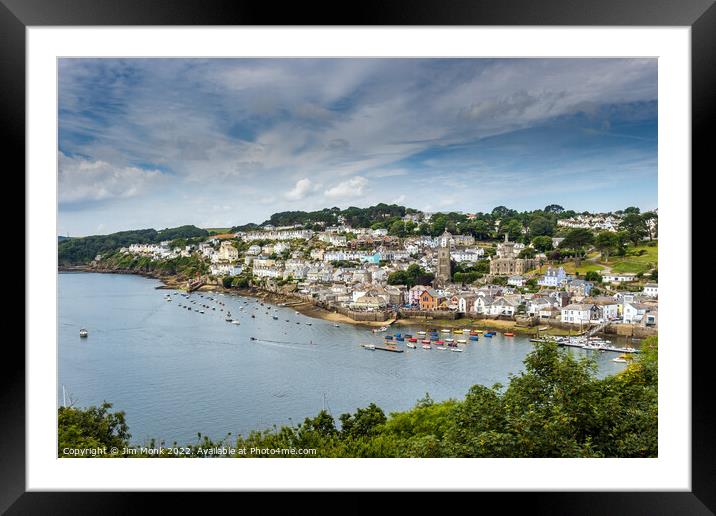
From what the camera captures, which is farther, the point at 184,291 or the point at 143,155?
the point at 184,291

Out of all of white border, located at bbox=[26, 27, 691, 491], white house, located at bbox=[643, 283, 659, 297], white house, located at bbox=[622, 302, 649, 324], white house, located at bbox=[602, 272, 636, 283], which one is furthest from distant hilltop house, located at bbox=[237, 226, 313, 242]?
white border, located at bbox=[26, 27, 691, 491]

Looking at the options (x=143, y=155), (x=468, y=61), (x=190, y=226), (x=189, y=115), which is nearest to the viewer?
(x=468, y=61)
